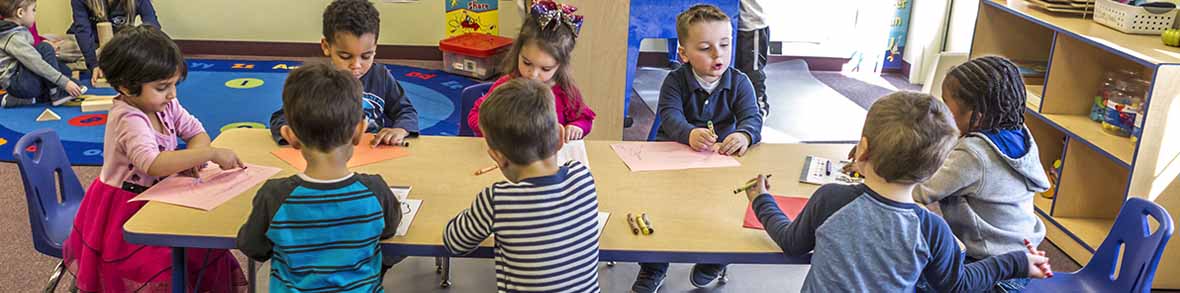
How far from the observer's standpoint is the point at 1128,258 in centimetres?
Answer: 207

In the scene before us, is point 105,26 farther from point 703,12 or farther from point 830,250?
point 830,250

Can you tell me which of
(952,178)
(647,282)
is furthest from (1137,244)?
(647,282)

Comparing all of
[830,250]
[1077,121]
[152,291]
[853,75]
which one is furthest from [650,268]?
[853,75]

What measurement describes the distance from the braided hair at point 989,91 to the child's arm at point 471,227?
41.1 inches

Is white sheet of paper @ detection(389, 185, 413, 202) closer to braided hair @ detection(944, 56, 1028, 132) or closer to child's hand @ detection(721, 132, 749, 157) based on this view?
child's hand @ detection(721, 132, 749, 157)

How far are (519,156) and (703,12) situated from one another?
111 cm

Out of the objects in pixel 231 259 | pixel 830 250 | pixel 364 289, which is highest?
pixel 830 250

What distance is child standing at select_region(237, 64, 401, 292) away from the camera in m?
1.66

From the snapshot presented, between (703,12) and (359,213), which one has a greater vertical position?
(703,12)

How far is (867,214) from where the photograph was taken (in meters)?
1.67

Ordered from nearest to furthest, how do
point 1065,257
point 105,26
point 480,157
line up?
point 480,157 < point 1065,257 < point 105,26

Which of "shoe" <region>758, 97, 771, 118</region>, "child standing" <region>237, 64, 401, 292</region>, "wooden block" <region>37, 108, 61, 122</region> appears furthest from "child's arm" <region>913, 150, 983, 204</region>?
"wooden block" <region>37, 108, 61, 122</region>

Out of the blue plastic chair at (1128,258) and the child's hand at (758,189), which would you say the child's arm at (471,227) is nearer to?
the child's hand at (758,189)

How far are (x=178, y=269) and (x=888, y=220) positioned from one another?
54.7 inches
